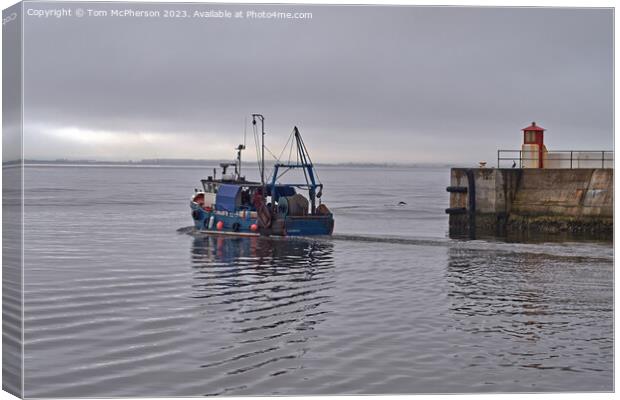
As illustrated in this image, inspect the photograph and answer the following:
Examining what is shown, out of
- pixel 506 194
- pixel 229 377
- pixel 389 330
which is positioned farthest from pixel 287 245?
pixel 229 377

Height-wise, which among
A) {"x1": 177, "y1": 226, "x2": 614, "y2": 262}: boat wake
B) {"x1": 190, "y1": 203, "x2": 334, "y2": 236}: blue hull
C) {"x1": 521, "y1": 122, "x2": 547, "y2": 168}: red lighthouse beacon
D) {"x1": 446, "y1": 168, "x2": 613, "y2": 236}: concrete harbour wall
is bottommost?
{"x1": 177, "y1": 226, "x2": 614, "y2": 262}: boat wake

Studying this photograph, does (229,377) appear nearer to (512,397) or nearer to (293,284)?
(512,397)

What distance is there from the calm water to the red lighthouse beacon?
17.0 feet

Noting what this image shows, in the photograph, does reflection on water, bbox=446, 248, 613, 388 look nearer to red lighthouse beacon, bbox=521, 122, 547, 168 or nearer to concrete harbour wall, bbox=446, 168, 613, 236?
concrete harbour wall, bbox=446, 168, 613, 236

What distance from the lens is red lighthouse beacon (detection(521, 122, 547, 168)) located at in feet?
118

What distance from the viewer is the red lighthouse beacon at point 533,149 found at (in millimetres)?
36031

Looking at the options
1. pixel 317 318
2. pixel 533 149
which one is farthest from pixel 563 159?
pixel 317 318

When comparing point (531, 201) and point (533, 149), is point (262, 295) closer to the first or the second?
point (531, 201)

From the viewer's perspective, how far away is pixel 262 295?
22797 millimetres

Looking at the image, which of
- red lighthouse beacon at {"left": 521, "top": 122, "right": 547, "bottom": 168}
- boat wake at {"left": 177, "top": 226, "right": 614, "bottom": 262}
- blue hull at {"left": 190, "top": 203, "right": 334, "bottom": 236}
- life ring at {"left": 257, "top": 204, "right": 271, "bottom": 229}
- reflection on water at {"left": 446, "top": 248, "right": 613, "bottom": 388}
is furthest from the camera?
life ring at {"left": 257, "top": 204, "right": 271, "bottom": 229}

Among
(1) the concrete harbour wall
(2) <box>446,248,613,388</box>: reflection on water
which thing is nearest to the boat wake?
(2) <box>446,248,613,388</box>: reflection on water

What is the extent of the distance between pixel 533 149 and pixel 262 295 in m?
17.7

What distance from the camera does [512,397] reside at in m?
14.2

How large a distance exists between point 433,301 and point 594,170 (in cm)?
1475
